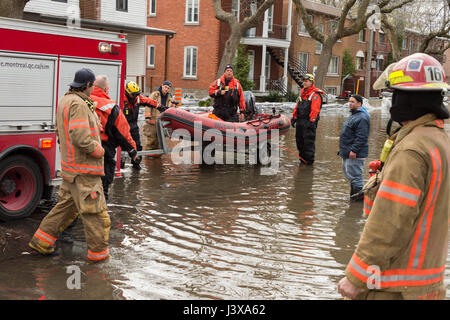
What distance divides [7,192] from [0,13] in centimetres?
558

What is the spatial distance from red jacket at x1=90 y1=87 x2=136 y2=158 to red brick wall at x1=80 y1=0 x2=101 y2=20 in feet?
69.2

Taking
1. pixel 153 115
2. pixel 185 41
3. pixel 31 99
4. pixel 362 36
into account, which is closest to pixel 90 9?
pixel 185 41

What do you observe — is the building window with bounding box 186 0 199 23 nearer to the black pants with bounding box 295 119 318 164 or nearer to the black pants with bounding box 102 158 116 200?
the black pants with bounding box 295 119 318 164

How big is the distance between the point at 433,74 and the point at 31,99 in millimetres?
5309

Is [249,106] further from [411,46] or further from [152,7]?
[411,46]

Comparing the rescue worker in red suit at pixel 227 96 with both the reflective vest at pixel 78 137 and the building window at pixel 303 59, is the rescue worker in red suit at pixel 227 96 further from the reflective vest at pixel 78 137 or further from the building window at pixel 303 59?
the building window at pixel 303 59

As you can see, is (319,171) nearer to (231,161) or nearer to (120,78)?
(231,161)

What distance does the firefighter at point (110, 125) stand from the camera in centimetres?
593

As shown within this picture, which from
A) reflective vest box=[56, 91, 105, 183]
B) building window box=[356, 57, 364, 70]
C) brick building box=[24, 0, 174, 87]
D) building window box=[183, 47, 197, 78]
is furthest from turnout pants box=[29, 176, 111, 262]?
building window box=[356, 57, 364, 70]

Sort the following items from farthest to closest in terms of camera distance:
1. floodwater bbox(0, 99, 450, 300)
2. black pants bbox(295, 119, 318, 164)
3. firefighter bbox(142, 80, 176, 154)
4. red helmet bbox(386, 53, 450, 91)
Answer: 1. firefighter bbox(142, 80, 176, 154)
2. black pants bbox(295, 119, 318, 164)
3. floodwater bbox(0, 99, 450, 300)
4. red helmet bbox(386, 53, 450, 91)

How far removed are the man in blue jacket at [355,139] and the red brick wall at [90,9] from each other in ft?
66.8

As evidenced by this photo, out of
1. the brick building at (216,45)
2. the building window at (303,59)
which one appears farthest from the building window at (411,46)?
the building window at (303,59)

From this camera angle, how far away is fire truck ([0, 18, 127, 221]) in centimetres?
635

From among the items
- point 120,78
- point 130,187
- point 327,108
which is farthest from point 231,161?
point 327,108
